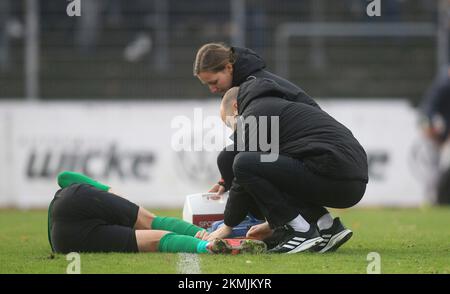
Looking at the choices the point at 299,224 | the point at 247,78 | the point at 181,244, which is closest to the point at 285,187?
the point at 299,224

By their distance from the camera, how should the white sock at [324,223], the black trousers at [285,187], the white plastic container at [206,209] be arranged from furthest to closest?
1. the white plastic container at [206,209]
2. the white sock at [324,223]
3. the black trousers at [285,187]

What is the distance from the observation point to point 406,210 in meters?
14.9

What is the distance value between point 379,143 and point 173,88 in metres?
3.99

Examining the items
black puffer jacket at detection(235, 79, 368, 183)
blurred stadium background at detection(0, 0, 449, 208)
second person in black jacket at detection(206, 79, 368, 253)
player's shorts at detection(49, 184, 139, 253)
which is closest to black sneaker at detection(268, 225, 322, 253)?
second person in black jacket at detection(206, 79, 368, 253)

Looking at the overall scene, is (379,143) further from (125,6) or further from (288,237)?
(288,237)

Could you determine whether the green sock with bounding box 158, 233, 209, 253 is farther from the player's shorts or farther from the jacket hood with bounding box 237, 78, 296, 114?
the jacket hood with bounding box 237, 78, 296, 114

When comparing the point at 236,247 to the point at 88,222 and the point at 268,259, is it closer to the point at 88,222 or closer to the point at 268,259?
the point at 268,259

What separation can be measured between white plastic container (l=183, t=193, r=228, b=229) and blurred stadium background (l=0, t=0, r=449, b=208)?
737 centimetres

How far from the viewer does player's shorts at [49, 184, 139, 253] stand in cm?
740

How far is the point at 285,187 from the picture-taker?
7395mm

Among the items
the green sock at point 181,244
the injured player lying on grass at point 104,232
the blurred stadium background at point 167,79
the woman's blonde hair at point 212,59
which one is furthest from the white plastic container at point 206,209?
the blurred stadium background at point 167,79

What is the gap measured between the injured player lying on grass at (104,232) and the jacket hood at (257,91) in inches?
42.7

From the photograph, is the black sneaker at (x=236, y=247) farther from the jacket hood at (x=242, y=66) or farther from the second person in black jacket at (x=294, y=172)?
the jacket hood at (x=242, y=66)

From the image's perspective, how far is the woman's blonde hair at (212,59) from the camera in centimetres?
780
